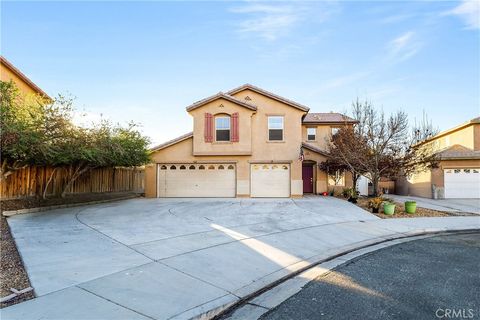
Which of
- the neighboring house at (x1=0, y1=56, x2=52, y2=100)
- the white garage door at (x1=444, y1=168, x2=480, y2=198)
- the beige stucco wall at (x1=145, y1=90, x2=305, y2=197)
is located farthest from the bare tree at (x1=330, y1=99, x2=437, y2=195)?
the neighboring house at (x1=0, y1=56, x2=52, y2=100)

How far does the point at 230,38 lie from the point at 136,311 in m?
12.0

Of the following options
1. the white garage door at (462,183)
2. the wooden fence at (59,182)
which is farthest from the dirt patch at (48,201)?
the white garage door at (462,183)

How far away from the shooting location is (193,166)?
2089 cm

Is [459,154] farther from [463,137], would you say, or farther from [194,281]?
[194,281]

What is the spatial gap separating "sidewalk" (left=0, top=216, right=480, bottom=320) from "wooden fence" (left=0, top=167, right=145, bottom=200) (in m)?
10.00

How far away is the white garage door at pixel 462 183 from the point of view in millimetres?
22938

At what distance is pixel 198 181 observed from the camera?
68.1 ft

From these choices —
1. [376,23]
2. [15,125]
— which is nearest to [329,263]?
[376,23]

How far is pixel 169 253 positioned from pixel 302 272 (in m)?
2.81

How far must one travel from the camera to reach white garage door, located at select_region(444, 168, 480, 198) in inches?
903

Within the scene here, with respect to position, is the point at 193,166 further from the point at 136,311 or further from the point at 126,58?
the point at 136,311

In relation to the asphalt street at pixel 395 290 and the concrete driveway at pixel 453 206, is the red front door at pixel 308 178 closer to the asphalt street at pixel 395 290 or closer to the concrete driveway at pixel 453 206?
the concrete driveway at pixel 453 206

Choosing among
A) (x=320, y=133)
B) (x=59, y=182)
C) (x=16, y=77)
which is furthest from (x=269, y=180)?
(x=16, y=77)

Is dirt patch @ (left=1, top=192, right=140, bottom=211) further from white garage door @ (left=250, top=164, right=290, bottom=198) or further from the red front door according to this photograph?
the red front door
